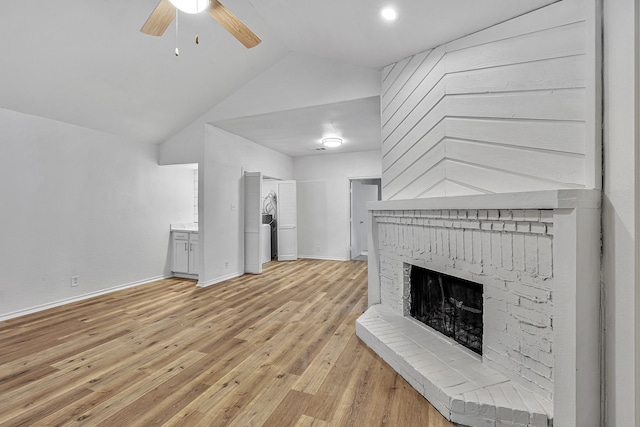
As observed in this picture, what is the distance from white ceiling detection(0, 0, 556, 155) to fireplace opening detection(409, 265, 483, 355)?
1.99m

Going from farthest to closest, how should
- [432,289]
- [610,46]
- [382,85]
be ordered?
1. [382,85]
2. [432,289]
3. [610,46]

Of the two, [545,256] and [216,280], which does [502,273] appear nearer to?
[545,256]

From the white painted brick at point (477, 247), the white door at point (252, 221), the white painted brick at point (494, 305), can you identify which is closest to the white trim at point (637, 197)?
the white painted brick at point (494, 305)

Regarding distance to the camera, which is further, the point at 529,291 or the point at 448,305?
the point at 448,305

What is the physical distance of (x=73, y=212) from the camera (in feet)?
12.6

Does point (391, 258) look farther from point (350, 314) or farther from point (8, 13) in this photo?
point (8, 13)

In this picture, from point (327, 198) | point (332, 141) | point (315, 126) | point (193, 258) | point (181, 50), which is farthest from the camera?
point (327, 198)

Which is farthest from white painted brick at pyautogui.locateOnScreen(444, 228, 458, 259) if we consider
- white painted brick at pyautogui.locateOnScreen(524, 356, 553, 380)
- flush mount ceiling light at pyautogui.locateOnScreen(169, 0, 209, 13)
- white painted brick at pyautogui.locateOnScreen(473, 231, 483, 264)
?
flush mount ceiling light at pyautogui.locateOnScreen(169, 0, 209, 13)

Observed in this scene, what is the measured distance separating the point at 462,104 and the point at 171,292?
4377 mm

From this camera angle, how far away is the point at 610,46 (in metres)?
1.53

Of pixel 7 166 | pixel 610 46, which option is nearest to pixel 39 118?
pixel 7 166

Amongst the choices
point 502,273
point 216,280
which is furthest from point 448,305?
point 216,280

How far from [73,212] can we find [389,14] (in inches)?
173

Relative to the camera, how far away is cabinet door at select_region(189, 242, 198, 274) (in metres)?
5.04
